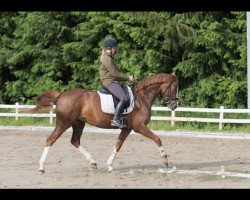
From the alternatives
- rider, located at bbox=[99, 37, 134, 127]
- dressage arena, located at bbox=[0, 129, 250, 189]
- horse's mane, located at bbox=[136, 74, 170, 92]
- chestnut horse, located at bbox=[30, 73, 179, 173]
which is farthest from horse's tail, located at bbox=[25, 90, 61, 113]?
horse's mane, located at bbox=[136, 74, 170, 92]

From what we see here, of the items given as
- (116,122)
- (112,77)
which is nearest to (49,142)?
(116,122)

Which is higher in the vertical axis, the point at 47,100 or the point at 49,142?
the point at 47,100

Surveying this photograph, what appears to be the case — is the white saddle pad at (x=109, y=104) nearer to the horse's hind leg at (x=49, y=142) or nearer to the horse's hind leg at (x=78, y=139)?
the horse's hind leg at (x=78, y=139)

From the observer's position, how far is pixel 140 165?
498 inches

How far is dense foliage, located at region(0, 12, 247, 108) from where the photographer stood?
24562 mm

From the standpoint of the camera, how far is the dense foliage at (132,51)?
24562 millimetres

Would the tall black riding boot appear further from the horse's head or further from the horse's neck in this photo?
the horse's head

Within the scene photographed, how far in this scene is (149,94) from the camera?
11906 millimetres

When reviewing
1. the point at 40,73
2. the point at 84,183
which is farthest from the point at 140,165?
the point at 40,73

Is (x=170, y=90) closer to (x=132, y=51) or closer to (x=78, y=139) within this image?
(x=78, y=139)

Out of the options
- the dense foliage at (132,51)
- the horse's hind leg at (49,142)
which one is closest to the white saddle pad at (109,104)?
the horse's hind leg at (49,142)

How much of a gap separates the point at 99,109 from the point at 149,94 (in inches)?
44.1

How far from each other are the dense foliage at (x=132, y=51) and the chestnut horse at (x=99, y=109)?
485 inches
